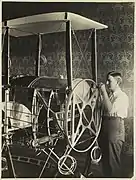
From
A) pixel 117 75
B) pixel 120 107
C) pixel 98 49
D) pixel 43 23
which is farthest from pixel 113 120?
pixel 43 23

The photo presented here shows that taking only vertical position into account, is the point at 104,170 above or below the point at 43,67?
below

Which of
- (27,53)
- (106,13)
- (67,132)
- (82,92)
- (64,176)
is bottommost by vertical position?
(64,176)

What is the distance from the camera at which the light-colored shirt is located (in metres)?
1.56

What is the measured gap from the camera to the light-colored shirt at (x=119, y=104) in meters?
1.56

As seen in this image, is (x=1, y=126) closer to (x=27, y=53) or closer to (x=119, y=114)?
(x=27, y=53)

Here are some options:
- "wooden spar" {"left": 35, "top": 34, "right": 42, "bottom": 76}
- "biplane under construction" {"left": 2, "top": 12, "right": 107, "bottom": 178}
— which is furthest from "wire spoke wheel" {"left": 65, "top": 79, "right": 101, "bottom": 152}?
"wooden spar" {"left": 35, "top": 34, "right": 42, "bottom": 76}

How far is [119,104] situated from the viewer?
1561 mm

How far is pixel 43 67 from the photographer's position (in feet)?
5.08

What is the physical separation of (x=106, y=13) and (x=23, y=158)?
614mm

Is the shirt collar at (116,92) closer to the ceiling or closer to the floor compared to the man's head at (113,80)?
closer to the floor

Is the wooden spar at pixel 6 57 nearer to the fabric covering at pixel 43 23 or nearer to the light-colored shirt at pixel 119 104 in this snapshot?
the fabric covering at pixel 43 23

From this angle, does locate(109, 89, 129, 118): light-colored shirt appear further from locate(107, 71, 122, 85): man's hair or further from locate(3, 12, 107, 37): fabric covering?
locate(3, 12, 107, 37): fabric covering

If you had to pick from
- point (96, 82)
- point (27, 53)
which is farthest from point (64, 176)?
point (27, 53)

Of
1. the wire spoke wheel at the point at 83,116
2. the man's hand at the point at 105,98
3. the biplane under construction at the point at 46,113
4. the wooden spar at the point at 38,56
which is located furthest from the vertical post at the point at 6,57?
the man's hand at the point at 105,98
